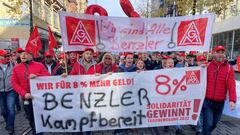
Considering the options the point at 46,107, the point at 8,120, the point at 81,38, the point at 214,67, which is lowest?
the point at 8,120

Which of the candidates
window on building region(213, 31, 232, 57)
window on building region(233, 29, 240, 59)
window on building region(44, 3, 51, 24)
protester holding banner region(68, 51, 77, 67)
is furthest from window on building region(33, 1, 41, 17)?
protester holding banner region(68, 51, 77, 67)

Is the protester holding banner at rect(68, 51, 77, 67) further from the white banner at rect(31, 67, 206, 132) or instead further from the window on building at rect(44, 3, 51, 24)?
the window on building at rect(44, 3, 51, 24)

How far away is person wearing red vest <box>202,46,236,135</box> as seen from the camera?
499 cm

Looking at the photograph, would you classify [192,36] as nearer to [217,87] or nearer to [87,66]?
[217,87]

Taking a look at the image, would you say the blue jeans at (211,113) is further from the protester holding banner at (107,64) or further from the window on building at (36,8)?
the window on building at (36,8)

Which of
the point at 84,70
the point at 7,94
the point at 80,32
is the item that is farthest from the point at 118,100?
the point at 7,94

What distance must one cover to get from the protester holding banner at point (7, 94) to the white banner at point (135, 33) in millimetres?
1925

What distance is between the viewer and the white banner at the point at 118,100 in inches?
205

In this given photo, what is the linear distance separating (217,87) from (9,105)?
173 inches

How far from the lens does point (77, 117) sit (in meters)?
5.27

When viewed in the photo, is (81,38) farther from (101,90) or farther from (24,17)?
(24,17)

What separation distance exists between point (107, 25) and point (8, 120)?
10.1 feet

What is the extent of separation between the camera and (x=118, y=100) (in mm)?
5332

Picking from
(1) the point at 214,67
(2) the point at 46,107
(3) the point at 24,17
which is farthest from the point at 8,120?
(3) the point at 24,17
